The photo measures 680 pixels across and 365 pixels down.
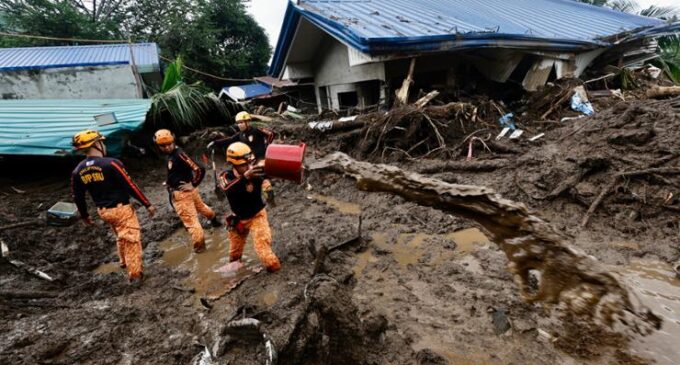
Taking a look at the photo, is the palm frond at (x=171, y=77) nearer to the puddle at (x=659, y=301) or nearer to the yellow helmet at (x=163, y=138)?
the yellow helmet at (x=163, y=138)

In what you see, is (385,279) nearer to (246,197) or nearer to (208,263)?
(246,197)

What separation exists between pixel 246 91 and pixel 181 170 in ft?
53.0

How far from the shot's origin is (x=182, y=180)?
469 cm

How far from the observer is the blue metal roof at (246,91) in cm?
1658

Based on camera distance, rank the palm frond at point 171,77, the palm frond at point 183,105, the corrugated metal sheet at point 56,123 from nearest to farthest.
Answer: the corrugated metal sheet at point 56,123, the palm frond at point 183,105, the palm frond at point 171,77

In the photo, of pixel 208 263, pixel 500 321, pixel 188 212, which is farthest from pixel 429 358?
pixel 188 212

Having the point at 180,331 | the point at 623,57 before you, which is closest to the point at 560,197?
the point at 180,331

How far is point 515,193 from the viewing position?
17.0ft

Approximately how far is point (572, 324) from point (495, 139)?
489 cm

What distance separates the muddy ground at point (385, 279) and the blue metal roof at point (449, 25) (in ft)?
8.49

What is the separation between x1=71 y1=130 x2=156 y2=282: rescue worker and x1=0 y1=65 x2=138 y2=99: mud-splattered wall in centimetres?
890

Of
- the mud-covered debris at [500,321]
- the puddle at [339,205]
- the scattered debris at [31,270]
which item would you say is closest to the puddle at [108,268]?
the scattered debris at [31,270]

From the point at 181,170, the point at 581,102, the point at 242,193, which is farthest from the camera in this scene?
the point at 581,102

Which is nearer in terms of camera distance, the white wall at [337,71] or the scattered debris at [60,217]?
the scattered debris at [60,217]
